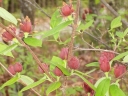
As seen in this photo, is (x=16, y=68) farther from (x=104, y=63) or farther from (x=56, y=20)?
(x=104, y=63)

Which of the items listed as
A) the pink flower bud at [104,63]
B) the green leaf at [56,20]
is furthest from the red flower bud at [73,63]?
the green leaf at [56,20]

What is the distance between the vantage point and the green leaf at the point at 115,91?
127 centimetres

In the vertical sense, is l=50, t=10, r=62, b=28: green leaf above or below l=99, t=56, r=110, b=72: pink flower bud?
above

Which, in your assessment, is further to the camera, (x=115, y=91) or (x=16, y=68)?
(x=16, y=68)

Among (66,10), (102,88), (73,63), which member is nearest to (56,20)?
(66,10)

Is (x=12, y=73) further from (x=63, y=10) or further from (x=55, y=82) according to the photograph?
(x=63, y=10)

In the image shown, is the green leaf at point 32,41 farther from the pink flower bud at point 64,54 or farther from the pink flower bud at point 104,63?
the pink flower bud at point 104,63

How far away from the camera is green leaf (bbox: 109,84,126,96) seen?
1.27 meters

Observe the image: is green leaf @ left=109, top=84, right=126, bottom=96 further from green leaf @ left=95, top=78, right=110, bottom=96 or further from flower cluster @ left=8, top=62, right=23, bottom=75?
flower cluster @ left=8, top=62, right=23, bottom=75

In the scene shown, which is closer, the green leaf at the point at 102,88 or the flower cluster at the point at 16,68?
the green leaf at the point at 102,88

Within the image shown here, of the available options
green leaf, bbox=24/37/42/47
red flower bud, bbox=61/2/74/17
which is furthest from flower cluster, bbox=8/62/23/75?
red flower bud, bbox=61/2/74/17

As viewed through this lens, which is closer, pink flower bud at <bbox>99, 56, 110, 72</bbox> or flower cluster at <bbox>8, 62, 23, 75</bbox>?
pink flower bud at <bbox>99, 56, 110, 72</bbox>

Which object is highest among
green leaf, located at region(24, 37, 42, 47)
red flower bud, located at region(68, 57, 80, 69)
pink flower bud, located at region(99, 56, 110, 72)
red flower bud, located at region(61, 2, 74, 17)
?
red flower bud, located at region(61, 2, 74, 17)

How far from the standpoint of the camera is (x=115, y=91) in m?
1.28
